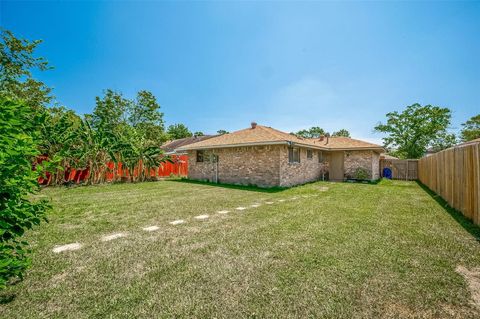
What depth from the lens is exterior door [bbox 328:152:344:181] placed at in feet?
56.6

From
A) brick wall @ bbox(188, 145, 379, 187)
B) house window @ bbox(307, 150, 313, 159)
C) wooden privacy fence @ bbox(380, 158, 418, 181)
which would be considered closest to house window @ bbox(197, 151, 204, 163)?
brick wall @ bbox(188, 145, 379, 187)

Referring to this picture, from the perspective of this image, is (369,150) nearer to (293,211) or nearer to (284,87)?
(284,87)

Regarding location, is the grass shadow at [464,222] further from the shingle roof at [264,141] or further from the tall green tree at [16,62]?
the tall green tree at [16,62]

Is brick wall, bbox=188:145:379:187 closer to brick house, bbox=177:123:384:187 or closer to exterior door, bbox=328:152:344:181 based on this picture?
brick house, bbox=177:123:384:187

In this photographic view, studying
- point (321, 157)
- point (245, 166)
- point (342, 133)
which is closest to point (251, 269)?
point (245, 166)

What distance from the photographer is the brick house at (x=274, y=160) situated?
39.2 feet

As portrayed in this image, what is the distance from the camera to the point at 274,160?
11820 millimetres

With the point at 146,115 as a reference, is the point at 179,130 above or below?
above

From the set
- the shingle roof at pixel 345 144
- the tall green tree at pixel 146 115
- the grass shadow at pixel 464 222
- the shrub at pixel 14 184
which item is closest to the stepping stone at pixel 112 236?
the shrub at pixel 14 184

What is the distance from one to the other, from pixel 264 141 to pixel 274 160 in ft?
3.90

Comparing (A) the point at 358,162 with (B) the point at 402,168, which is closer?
(A) the point at 358,162

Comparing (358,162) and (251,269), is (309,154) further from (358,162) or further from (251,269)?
(251,269)

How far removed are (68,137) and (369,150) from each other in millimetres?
19279

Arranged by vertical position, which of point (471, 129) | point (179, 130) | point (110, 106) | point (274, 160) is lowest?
point (274, 160)
